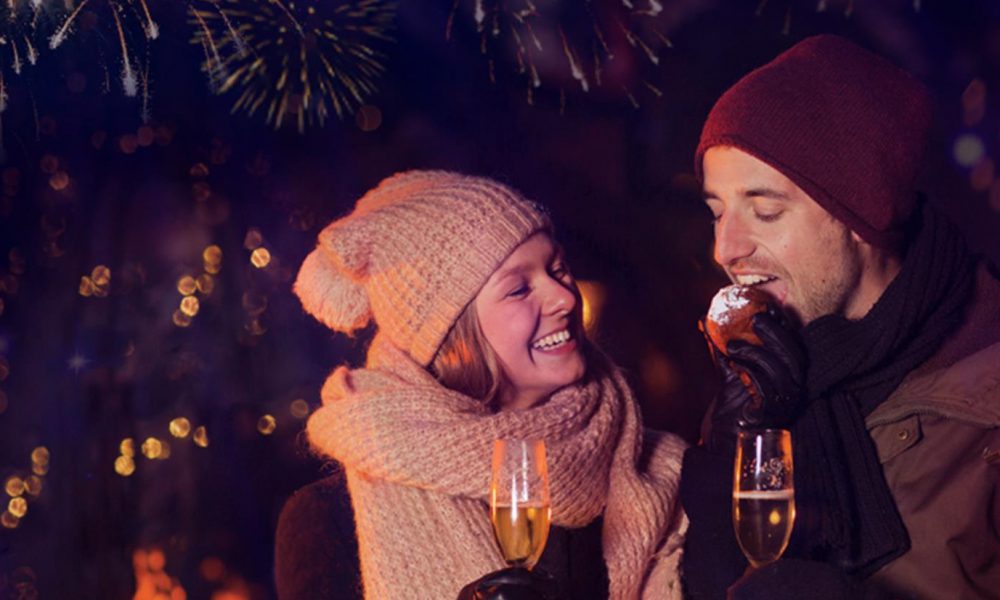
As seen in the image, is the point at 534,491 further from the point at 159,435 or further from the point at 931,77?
the point at 159,435

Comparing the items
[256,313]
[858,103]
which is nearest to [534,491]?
[858,103]

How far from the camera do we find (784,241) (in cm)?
259

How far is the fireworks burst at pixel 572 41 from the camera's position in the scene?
4312 mm

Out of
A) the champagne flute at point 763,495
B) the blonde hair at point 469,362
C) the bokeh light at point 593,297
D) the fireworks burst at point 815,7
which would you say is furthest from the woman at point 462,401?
the fireworks burst at point 815,7

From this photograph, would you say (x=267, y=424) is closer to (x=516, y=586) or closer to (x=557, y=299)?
(x=557, y=299)

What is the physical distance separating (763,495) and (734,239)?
2.42ft

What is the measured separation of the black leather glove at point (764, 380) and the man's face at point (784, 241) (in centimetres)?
10

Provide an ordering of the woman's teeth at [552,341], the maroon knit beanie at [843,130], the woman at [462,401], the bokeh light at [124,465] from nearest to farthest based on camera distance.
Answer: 1. the maroon knit beanie at [843,130]
2. the woman at [462,401]
3. the woman's teeth at [552,341]
4. the bokeh light at [124,465]

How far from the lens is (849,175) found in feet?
8.16

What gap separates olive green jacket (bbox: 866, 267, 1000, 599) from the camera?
221 cm

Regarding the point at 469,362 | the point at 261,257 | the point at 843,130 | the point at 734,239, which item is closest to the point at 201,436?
the point at 261,257

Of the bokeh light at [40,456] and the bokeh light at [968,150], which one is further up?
the bokeh light at [968,150]

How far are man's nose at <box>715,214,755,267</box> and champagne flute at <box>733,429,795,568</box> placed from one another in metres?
0.59

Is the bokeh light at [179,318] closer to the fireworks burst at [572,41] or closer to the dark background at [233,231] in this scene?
the dark background at [233,231]
